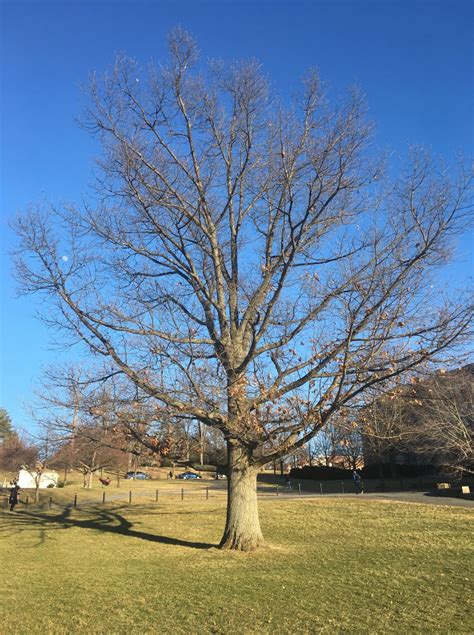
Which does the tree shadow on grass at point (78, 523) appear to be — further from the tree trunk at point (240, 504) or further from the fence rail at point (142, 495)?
the fence rail at point (142, 495)

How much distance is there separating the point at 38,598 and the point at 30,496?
28842mm

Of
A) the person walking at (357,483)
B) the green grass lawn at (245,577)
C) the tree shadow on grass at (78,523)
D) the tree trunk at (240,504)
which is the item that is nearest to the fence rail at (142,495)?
the person walking at (357,483)

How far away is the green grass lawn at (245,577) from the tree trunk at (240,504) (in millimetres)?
Result: 552

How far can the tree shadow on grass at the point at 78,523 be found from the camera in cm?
1614

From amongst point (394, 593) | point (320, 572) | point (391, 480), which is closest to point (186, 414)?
point (320, 572)

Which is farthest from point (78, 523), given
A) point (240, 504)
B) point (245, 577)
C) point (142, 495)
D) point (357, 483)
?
point (357, 483)

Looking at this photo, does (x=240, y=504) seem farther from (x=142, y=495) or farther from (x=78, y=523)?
(x=142, y=495)

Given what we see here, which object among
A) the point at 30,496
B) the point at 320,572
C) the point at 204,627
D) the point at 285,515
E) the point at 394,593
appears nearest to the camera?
the point at 204,627

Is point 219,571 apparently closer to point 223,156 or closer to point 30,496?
point 223,156

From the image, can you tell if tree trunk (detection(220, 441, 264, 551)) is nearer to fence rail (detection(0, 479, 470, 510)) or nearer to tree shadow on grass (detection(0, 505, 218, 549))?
tree shadow on grass (detection(0, 505, 218, 549))

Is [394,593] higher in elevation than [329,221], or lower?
lower

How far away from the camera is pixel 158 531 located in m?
17.7

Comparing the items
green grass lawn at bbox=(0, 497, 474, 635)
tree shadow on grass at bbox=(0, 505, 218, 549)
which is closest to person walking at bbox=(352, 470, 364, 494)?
green grass lawn at bbox=(0, 497, 474, 635)

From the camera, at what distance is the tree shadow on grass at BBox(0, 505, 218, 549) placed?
53.0 feet
